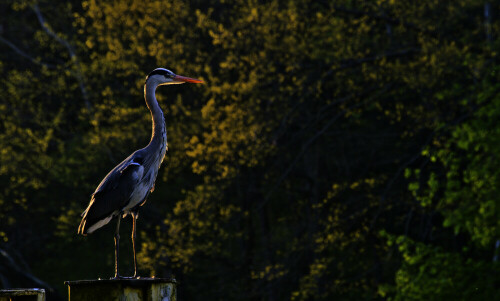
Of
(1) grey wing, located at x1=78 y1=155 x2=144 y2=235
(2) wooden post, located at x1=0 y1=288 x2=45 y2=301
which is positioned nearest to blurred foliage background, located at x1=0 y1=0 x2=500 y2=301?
(1) grey wing, located at x1=78 y1=155 x2=144 y2=235

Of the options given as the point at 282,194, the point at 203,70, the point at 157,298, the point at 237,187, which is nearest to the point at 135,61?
the point at 203,70

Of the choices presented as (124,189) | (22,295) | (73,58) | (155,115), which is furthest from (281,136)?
(22,295)

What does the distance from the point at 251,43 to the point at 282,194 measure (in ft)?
24.2

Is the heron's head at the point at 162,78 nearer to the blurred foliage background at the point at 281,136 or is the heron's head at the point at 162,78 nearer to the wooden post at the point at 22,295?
the wooden post at the point at 22,295

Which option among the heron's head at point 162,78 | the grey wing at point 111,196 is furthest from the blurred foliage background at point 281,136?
the grey wing at point 111,196

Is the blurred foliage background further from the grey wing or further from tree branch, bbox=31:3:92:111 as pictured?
the grey wing

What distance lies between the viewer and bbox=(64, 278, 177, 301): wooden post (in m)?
5.20

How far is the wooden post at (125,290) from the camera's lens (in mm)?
5203

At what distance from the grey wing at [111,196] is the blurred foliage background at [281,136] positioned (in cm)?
907

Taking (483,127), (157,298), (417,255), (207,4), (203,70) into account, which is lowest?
(157,298)

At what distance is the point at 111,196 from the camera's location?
8.21 metres

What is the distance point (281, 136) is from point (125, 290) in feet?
45.7

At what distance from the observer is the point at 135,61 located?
811 inches

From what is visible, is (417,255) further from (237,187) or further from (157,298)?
(157,298)
